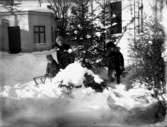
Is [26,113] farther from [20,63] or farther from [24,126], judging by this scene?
[20,63]

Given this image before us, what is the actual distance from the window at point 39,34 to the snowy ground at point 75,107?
1024 centimetres

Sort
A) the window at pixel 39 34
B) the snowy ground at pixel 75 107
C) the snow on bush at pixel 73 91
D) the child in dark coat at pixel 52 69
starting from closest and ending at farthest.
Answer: the snowy ground at pixel 75 107 < the snow on bush at pixel 73 91 < the child in dark coat at pixel 52 69 < the window at pixel 39 34

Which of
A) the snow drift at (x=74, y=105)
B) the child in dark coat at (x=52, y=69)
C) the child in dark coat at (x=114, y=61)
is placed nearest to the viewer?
the snow drift at (x=74, y=105)

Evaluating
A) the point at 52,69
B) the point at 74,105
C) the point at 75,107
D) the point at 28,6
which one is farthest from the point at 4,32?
the point at 75,107

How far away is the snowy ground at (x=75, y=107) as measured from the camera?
6199 mm

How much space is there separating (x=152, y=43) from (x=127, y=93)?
150cm

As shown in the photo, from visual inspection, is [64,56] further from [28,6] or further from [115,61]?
[28,6]

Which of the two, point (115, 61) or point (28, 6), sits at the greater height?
point (28, 6)

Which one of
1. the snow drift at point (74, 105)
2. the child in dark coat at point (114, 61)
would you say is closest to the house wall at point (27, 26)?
the child in dark coat at point (114, 61)

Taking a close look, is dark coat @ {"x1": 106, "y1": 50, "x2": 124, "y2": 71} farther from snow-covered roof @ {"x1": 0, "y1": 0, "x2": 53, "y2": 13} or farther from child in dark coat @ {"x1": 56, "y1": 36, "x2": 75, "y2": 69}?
snow-covered roof @ {"x1": 0, "y1": 0, "x2": 53, "y2": 13}

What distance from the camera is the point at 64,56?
34.0 ft

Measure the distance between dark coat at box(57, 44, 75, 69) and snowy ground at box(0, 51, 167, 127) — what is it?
1410mm

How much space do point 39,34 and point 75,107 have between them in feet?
45.5

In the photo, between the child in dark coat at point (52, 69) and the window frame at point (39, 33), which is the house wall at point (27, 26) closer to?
the window frame at point (39, 33)
